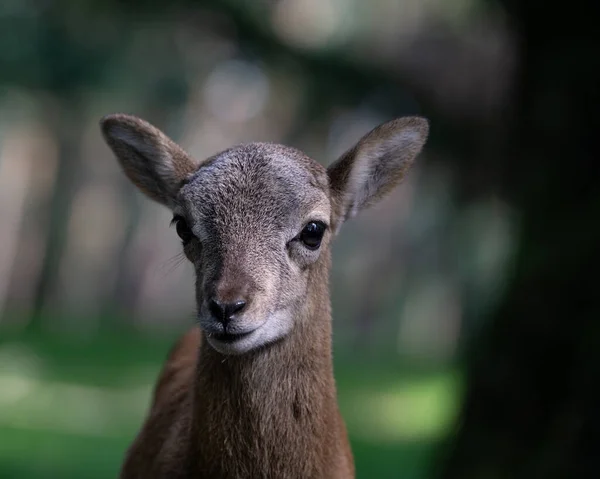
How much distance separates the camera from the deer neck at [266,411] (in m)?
4.34

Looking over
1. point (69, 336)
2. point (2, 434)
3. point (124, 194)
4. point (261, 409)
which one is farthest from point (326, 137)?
point (124, 194)

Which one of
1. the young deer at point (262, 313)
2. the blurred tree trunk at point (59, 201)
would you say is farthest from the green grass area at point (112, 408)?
the blurred tree trunk at point (59, 201)

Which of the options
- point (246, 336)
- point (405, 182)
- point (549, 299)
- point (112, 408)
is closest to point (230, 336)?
point (246, 336)

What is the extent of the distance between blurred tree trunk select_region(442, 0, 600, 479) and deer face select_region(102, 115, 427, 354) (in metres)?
2.79

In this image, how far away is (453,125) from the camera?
10.9 meters

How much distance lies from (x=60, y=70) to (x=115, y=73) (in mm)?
2557

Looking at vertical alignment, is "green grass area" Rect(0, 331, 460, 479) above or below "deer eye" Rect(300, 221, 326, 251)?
below

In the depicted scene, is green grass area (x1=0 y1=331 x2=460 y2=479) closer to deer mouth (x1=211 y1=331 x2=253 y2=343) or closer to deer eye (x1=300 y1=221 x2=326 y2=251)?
deer eye (x1=300 y1=221 x2=326 y2=251)

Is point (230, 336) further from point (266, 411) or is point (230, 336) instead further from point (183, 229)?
point (183, 229)

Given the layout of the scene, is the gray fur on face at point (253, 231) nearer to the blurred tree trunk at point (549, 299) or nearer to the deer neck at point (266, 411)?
the deer neck at point (266, 411)

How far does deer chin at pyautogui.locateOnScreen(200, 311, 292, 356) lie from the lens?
3994 millimetres

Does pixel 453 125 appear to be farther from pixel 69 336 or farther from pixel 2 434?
pixel 69 336

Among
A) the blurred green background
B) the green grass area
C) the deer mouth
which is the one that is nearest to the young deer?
the deer mouth

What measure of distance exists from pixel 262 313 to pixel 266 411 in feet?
1.83
